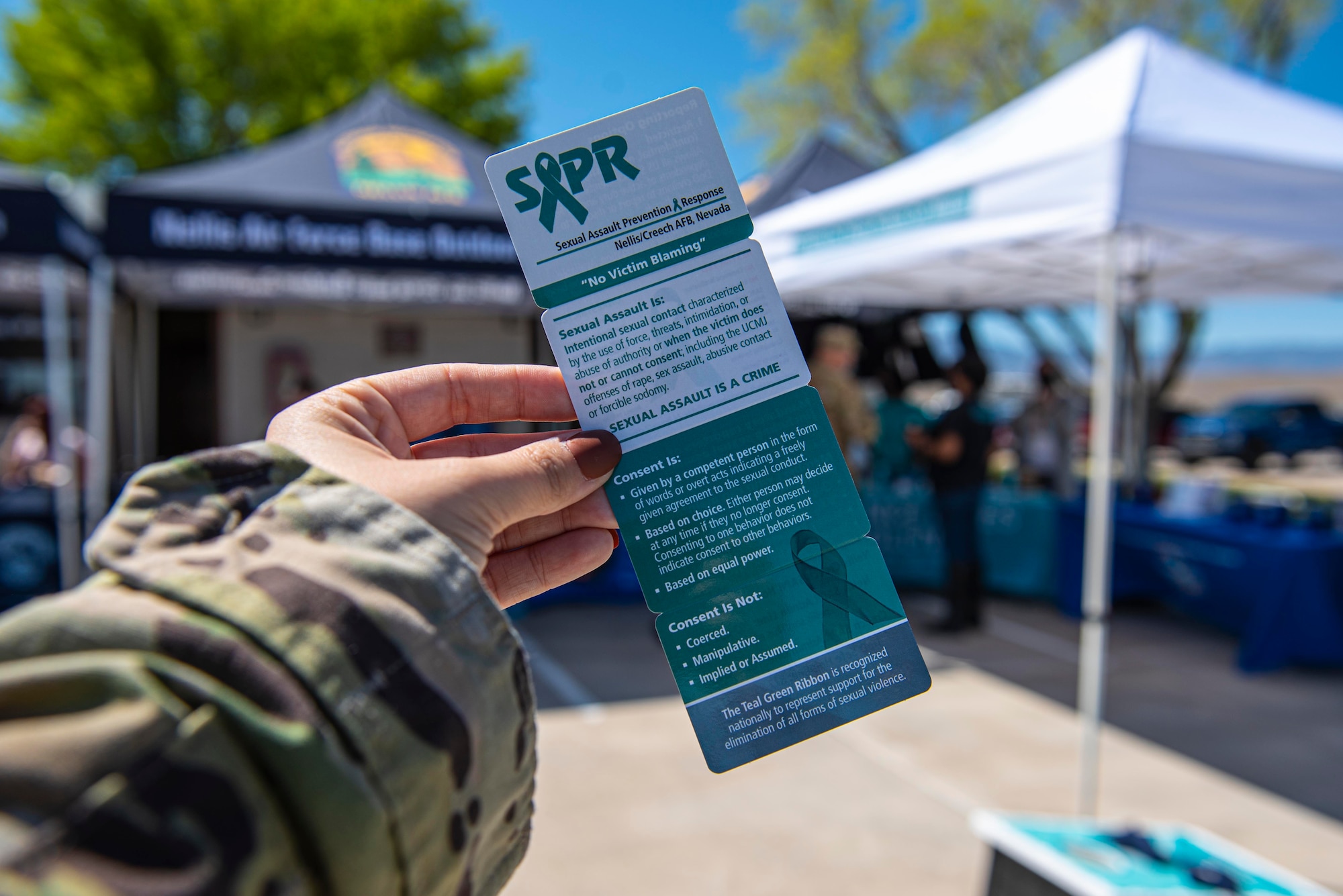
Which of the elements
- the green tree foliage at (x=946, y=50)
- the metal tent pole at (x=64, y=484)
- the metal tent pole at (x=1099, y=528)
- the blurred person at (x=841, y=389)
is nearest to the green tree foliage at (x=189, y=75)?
the green tree foliage at (x=946, y=50)

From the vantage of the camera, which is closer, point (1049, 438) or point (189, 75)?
point (1049, 438)

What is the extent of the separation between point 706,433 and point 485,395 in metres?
0.27

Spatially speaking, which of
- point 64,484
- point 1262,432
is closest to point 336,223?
point 64,484

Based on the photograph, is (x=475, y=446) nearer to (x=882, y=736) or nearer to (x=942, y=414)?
(x=882, y=736)

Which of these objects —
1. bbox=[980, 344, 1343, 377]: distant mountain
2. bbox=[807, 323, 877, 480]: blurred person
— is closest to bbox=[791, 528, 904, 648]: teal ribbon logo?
bbox=[807, 323, 877, 480]: blurred person

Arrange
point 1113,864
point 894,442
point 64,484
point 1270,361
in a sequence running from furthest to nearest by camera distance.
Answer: point 1270,361 → point 894,442 → point 64,484 → point 1113,864

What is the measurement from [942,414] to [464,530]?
17.5ft

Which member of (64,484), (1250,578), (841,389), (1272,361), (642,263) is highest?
(1272,361)

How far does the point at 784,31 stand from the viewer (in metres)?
15.4

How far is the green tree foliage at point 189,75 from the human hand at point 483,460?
16823mm

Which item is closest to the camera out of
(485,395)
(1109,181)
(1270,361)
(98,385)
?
(485,395)

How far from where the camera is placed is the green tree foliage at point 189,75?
49.8 ft

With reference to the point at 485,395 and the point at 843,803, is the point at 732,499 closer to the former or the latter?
the point at 485,395

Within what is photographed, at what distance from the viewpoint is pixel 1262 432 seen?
60.5ft
